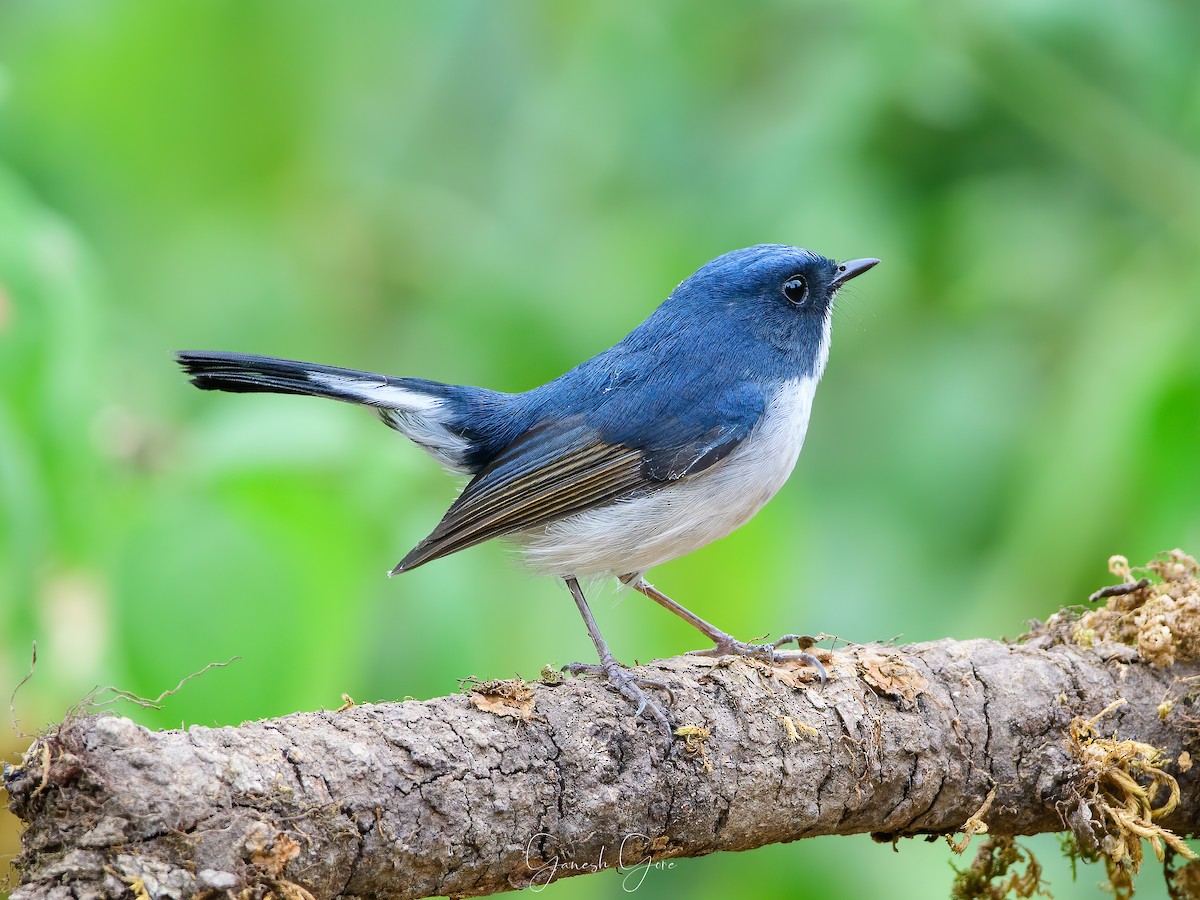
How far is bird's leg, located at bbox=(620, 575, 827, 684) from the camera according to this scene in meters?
3.12

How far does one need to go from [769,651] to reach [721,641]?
1.56 feet

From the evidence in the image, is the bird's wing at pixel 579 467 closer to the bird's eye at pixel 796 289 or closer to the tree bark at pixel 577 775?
the bird's eye at pixel 796 289

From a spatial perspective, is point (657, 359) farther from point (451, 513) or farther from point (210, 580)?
point (210, 580)

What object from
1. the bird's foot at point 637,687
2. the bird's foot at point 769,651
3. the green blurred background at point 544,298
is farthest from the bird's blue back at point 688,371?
the bird's foot at point 637,687

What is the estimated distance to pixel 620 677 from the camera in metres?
2.90

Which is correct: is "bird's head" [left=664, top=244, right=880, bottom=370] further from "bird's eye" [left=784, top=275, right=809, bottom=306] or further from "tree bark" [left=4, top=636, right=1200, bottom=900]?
"tree bark" [left=4, top=636, right=1200, bottom=900]

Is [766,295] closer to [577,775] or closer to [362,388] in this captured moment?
[362,388]

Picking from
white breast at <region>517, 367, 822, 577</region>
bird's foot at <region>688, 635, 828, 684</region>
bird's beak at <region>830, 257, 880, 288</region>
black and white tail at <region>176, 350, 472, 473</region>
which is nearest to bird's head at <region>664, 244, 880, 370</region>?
bird's beak at <region>830, 257, 880, 288</region>

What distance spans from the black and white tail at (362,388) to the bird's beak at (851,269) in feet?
4.05

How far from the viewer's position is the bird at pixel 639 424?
142 inches

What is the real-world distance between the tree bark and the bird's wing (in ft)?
2.19

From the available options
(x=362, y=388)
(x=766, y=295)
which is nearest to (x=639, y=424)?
(x=766, y=295)

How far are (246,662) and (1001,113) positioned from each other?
122 inches

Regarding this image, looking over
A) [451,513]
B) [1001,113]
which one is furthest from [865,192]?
[451,513]
